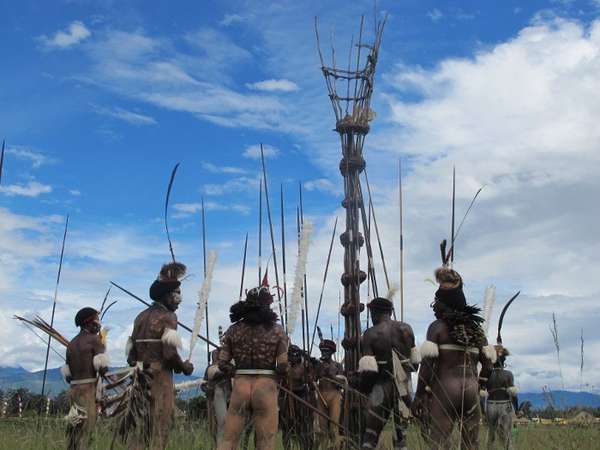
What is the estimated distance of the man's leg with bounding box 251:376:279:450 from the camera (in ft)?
23.9

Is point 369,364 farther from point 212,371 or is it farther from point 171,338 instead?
point 171,338

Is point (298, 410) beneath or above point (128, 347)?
beneath

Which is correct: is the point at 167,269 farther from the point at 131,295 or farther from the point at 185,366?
the point at 185,366

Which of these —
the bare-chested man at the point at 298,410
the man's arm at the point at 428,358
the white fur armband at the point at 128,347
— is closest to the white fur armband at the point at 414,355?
the bare-chested man at the point at 298,410

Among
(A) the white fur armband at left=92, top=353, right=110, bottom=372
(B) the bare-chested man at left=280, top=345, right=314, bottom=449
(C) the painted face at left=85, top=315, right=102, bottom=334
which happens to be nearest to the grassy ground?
(A) the white fur armband at left=92, top=353, right=110, bottom=372

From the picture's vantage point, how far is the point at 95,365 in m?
8.38

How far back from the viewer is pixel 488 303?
8.35m

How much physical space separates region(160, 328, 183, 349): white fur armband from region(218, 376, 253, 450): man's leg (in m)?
0.80

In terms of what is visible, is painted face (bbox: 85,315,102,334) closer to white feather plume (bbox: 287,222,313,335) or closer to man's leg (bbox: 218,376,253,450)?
man's leg (bbox: 218,376,253,450)

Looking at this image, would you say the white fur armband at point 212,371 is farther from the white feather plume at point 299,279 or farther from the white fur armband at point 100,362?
the white feather plume at point 299,279

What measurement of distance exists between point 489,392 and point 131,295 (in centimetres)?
531

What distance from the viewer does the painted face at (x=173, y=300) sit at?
8052mm

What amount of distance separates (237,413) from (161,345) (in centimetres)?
115

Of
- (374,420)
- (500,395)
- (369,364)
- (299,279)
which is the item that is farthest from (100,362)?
(500,395)
